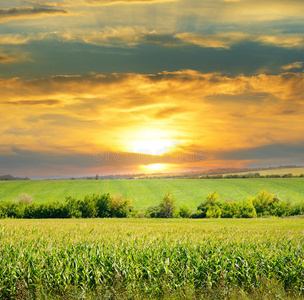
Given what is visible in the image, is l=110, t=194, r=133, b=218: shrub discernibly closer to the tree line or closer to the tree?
the tree line

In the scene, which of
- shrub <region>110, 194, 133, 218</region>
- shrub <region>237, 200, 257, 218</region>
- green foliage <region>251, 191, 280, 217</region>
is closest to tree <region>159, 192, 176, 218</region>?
shrub <region>110, 194, 133, 218</region>

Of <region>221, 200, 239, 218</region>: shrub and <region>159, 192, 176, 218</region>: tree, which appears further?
<region>159, 192, 176, 218</region>: tree

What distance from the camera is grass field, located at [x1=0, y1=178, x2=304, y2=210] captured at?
119562 mm

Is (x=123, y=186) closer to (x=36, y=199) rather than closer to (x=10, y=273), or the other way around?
(x=36, y=199)

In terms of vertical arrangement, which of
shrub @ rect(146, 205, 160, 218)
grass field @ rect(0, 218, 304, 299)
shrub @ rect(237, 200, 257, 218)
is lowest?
shrub @ rect(146, 205, 160, 218)

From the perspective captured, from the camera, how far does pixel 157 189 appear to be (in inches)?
5369

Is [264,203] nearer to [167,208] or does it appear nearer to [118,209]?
[167,208]

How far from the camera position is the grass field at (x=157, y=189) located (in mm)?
119562

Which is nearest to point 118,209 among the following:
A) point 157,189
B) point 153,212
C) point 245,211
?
point 153,212

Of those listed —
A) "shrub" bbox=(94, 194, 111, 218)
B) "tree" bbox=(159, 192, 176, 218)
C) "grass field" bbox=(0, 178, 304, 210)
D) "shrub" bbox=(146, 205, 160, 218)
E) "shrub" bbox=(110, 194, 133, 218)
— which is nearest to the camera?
"shrub" bbox=(94, 194, 111, 218)

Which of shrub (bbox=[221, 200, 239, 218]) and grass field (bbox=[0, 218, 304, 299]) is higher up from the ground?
grass field (bbox=[0, 218, 304, 299])

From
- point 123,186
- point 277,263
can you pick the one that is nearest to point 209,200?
point 123,186

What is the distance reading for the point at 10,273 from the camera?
13.6 m

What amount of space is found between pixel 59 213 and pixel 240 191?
76.3 metres
